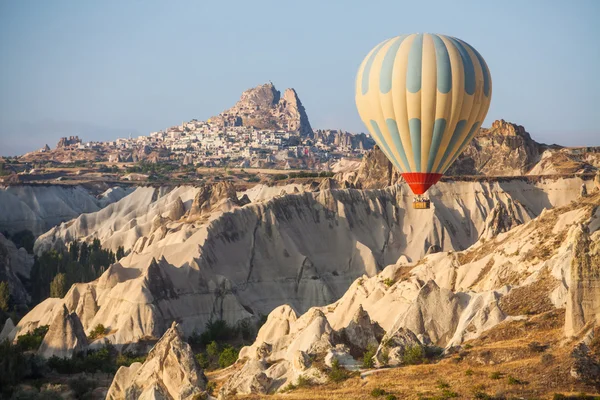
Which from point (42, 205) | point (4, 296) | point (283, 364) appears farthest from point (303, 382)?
point (42, 205)

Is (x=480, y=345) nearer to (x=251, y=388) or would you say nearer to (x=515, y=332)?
(x=515, y=332)

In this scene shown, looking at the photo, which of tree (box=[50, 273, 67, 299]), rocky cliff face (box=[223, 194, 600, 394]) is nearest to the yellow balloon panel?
rocky cliff face (box=[223, 194, 600, 394])

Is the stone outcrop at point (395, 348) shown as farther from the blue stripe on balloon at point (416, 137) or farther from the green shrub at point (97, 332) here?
the green shrub at point (97, 332)

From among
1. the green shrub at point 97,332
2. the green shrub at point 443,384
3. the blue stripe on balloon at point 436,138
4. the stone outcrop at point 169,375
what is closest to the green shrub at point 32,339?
the green shrub at point 97,332

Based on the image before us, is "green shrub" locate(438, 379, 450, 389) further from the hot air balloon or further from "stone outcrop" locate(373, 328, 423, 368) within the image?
the hot air balloon

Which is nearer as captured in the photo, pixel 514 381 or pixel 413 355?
pixel 514 381

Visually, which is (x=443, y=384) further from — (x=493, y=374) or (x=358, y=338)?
(x=358, y=338)

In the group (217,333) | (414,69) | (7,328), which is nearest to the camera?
(414,69)

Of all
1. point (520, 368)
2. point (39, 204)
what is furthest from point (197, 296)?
point (39, 204)
